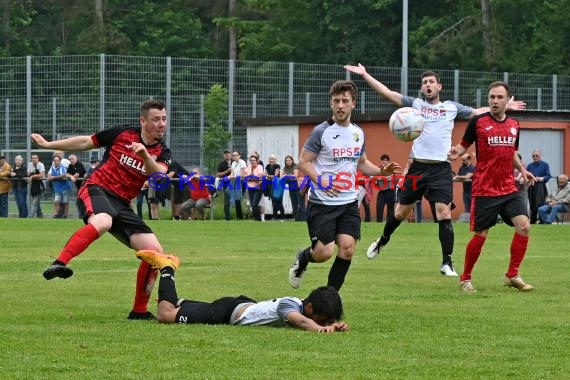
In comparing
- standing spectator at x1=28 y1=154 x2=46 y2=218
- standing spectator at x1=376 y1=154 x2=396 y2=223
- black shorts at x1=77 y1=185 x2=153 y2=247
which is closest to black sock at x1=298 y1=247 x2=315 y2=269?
black shorts at x1=77 y1=185 x2=153 y2=247

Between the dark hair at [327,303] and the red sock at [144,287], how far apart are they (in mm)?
1625

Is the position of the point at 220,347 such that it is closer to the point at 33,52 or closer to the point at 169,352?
the point at 169,352

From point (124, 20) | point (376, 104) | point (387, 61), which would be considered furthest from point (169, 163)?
point (124, 20)

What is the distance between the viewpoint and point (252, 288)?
43.4 ft

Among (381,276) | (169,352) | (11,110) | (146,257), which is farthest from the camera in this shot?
(11,110)

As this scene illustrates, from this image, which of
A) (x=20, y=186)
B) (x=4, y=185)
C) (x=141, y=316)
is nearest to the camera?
(x=141, y=316)

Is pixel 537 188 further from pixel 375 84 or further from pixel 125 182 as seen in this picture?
pixel 125 182

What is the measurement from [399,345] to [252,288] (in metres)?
4.40

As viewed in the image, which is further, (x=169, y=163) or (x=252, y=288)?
(x=252, y=288)

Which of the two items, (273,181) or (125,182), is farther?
(273,181)

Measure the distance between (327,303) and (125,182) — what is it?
2.28 metres

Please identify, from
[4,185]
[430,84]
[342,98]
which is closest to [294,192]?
[4,185]

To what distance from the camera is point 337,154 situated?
11.6 metres

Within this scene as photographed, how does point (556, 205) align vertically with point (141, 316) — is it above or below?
above
